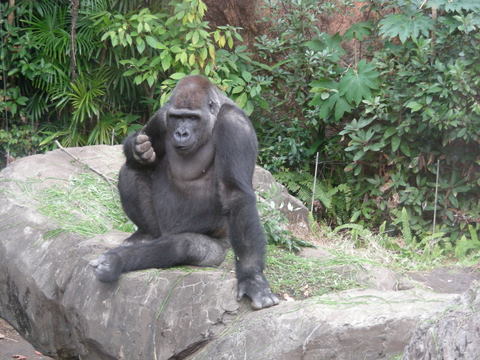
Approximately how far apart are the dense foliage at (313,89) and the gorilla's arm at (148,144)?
272cm

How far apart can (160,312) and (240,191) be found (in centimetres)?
85

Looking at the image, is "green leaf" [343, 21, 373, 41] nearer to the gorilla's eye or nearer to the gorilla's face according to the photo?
the gorilla's eye

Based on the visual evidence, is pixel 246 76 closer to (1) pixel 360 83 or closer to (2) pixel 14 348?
(1) pixel 360 83

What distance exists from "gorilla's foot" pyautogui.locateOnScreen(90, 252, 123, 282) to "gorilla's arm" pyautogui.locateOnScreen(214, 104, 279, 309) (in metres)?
0.68

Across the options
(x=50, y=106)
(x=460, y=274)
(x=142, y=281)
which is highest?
(x=50, y=106)

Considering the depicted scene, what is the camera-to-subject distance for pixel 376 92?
7.68m

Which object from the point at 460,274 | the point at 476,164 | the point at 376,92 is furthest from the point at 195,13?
the point at 460,274

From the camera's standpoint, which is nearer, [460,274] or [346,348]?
[346,348]

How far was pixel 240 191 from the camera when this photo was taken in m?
4.30

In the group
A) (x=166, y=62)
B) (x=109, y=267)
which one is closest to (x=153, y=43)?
(x=166, y=62)

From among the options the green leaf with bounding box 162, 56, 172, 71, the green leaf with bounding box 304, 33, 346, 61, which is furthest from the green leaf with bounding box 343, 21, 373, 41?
the green leaf with bounding box 162, 56, 172, 71

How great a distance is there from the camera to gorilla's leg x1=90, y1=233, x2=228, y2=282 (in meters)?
4.23

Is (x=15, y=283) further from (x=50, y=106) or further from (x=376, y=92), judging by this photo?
(x=50, y=106)

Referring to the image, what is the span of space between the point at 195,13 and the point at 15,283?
167 inches
